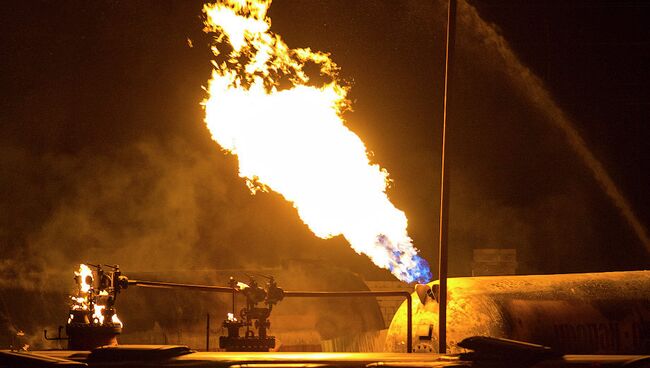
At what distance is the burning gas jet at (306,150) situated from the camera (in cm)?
1462

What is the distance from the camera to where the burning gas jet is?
14625mm

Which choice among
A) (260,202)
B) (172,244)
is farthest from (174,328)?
(260,202)

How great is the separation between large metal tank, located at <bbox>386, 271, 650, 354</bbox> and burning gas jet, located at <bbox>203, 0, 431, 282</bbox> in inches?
72.0

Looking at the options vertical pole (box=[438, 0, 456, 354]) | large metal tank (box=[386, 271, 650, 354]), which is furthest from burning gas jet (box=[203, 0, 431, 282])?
vertical pole (box=[438, 0, 456, 354])

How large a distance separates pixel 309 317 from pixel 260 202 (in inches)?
270

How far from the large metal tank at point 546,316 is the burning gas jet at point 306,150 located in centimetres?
183

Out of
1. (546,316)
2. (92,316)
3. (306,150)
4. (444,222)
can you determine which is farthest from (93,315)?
(546,316)

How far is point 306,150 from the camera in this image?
49.8ft

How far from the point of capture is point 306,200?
1506cm

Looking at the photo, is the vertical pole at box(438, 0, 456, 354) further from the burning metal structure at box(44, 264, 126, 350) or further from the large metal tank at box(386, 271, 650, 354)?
the burning metal structure at box(44, 264, 126, 350)

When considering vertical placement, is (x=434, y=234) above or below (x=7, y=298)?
above

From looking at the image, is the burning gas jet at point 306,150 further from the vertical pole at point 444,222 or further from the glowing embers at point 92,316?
the glowing embers at point 92,316

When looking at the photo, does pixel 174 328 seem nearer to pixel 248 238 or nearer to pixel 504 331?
pixel 248 238

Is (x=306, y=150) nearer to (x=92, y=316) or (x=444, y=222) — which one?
(x=444, y=222)
